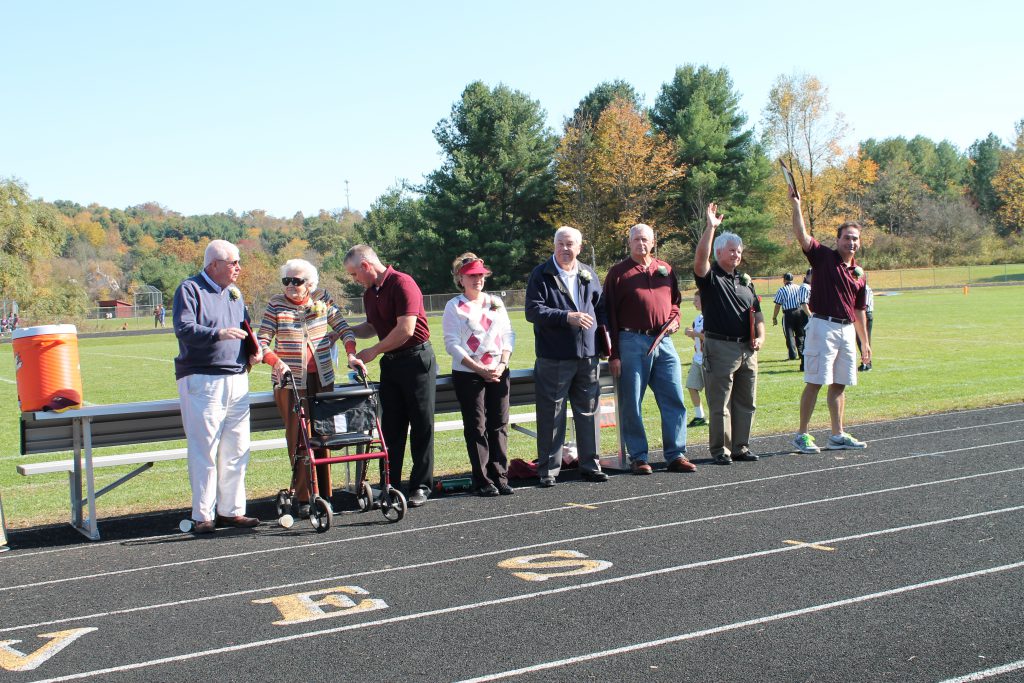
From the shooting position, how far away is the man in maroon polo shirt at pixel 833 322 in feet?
31.9

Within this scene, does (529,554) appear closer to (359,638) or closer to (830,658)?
(359,638)

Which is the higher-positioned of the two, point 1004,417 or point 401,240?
point 401,240

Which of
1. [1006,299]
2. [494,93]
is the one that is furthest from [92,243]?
[1006,299]

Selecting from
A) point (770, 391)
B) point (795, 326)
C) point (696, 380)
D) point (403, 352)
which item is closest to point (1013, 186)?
point (795, 326)

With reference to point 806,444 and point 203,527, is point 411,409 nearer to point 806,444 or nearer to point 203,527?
point 203,527

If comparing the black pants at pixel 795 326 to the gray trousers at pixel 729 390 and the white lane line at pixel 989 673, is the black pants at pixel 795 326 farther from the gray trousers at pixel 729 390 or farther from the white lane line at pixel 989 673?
the white lane line at pixel 989 673

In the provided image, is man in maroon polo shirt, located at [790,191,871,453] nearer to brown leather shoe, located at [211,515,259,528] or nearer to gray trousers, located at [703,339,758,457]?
gray trousers, located at [703,339,758,457]

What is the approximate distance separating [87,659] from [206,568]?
167cm

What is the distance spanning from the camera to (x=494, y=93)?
234 ft

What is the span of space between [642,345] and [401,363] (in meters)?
2.24

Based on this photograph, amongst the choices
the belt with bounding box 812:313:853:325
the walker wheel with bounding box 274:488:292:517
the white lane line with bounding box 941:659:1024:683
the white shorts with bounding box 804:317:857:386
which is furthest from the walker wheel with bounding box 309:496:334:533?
the belt with bounding box 812:313:853:325

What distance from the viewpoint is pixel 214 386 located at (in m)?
7.36

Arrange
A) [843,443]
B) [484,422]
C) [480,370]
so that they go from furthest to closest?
[843,443] → [484,422] → [480,370]

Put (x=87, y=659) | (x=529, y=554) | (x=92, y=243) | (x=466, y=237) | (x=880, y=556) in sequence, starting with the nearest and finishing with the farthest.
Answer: (x=87, y=659)
(x=880, y=556)
(x=529, y=554)
(x=466, y=237)
(x=92, y=243)
